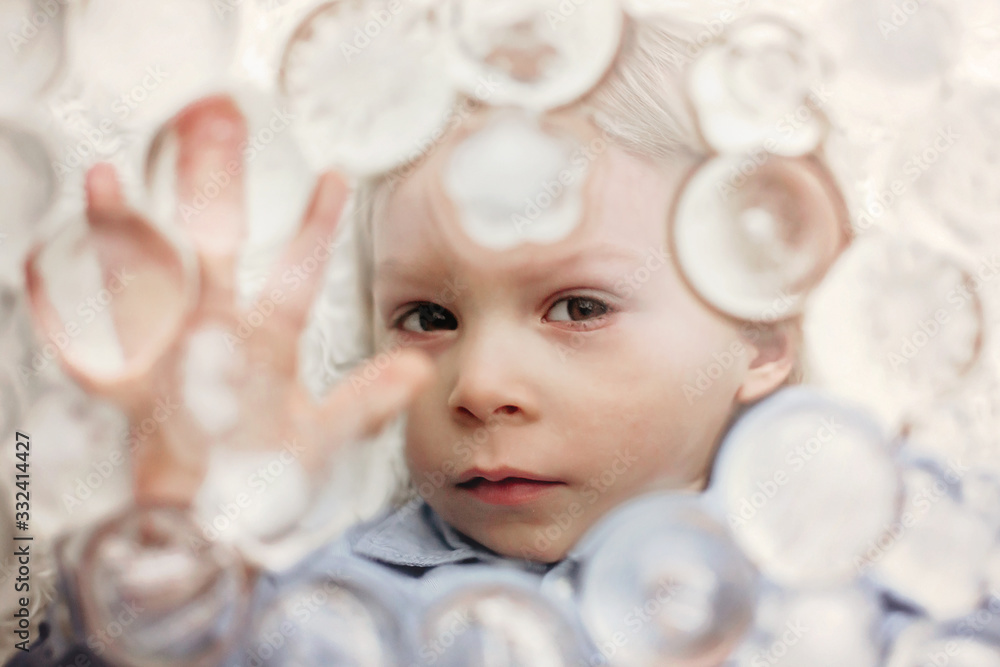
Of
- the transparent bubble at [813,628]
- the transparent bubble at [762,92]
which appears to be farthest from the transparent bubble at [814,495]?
the transparent bubble at [762,92]

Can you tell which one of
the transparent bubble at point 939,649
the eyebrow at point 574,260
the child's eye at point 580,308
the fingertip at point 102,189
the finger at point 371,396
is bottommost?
the transparent bubble at point 939,649

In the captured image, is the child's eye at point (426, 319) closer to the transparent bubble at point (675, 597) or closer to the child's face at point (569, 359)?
the child's face at point (569, 359)

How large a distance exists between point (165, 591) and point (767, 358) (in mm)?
257

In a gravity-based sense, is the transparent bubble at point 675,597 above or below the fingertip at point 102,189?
below

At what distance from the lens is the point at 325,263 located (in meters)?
0.36

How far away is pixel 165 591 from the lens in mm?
330

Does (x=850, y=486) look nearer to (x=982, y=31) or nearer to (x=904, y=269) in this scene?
(x=904, y=269)

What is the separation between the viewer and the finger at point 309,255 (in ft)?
1.11

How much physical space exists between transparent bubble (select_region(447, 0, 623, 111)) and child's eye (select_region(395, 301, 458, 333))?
0.29 ft

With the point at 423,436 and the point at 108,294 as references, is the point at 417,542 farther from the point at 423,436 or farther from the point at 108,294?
the point at 108,294

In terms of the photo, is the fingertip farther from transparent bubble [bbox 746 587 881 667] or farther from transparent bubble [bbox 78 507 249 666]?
transparent bubble [bbox 746 587 881 667]

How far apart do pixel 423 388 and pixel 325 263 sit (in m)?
0.06

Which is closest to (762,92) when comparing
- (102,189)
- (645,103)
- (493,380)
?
(645,103)

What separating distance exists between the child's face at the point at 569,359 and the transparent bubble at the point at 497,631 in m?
0.03
